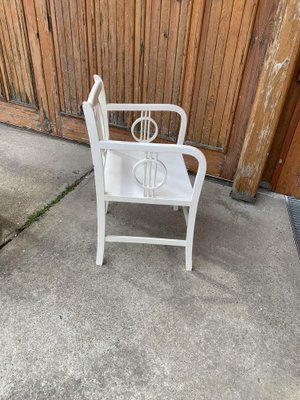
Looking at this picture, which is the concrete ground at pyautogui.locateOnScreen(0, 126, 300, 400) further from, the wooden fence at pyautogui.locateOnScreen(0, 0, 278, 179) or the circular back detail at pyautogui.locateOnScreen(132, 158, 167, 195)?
the wooden fence at pyautogui.locateOnScreen(0, 0, 278, 179)

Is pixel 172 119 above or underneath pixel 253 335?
above

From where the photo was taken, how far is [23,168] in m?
2.27

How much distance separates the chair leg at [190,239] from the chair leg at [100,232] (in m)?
0.39

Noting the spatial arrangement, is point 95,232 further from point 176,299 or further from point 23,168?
point 23,168

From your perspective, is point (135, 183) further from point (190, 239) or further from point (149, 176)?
point (190, 239)

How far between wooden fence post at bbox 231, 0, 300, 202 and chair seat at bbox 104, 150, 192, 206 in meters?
0.55

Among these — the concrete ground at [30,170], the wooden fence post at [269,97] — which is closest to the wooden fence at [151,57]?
the wooden fence post at [269,97]

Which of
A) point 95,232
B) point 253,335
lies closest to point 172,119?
point 95,232

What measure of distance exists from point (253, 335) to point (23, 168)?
1868mm

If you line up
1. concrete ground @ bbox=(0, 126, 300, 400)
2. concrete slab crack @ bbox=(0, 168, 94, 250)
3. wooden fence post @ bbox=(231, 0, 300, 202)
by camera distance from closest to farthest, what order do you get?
1. concrete ground @ bbox=(0, 126, 300, 400)
2. wooden fence post @ bbox=(231, 0, 300, 202)
3. concrete slab crack @ bbox=(0, 168, 94, 250)

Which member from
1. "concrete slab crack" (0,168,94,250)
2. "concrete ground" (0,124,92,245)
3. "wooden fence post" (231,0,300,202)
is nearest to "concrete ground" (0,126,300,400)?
"concrete slab crack" (0,168,94,250)

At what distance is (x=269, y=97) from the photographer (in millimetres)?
1715

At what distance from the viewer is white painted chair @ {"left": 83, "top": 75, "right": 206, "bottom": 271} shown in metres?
1.20

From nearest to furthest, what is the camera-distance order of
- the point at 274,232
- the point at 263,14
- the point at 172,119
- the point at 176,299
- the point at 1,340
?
the point at 1,340 < the point at 176,299 < the point at 263,14 < the point at 274,232 < the point at 172,119
